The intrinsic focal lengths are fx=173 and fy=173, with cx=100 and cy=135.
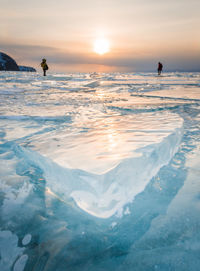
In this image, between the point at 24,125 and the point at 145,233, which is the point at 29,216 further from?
the point at 24,125

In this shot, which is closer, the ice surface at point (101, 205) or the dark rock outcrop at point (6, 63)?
the ice surface at point (101, 205)

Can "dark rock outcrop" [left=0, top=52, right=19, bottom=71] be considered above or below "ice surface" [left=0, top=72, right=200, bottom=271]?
above

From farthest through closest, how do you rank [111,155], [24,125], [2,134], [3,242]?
[24,125], [2,134], [111,155], [3,242]

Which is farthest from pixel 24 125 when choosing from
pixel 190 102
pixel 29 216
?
pixel 190 102

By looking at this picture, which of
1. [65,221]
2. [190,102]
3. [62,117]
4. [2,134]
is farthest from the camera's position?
[190,102]

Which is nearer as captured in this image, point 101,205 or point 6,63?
point 101,205

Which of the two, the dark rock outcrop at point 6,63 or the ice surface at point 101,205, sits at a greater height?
the dark rock outcrop at point 6,63

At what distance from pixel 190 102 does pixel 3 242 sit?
4234 millimetres

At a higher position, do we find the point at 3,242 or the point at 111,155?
→ the point at 111,155

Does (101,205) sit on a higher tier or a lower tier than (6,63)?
lower

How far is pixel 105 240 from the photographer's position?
85 cm

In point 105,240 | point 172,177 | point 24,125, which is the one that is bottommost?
point 105,240

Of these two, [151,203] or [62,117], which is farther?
[62,117]

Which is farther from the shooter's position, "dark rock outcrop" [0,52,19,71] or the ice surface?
"dark rock outcrop" [0,52,19,71]
